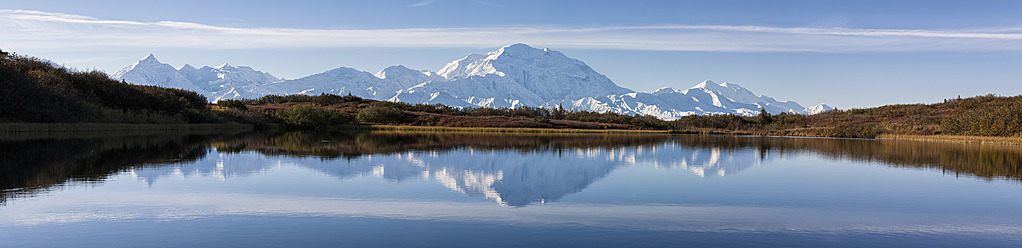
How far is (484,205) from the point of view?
517 inches

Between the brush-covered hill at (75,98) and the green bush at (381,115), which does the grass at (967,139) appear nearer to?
the green bush at (381,115)

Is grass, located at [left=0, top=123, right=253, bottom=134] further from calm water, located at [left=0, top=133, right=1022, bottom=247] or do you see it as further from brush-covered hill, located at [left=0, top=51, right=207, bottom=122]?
calm water, located at [left=0, top=133, right=1022, bottom=247]

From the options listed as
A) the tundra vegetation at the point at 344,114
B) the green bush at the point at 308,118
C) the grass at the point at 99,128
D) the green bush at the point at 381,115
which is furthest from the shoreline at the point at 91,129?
the green bush at the point at 381,115

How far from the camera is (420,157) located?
27.5 m

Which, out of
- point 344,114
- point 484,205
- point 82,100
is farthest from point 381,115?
point 484,205

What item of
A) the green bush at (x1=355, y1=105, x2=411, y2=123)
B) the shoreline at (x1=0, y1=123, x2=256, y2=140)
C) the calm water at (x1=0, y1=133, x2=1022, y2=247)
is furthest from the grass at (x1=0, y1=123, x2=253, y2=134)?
the calm water at (x1=0, y1=133, x2=1022, y2=247)

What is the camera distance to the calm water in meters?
9.76

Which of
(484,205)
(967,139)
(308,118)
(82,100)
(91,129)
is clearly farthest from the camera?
(308,118)

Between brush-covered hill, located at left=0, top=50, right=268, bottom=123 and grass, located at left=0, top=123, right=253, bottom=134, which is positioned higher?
brush-covered hill, located at left=0, top=50, right=268, bottom=123

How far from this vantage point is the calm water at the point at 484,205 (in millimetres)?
9758

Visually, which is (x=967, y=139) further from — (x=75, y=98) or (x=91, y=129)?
(x=75, y=98)

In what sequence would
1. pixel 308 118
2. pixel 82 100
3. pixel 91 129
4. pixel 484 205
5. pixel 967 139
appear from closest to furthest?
pixel 484 205 < pixel 91 129 < pixel 82 100 < pixel 967 139 < pixel 308 118

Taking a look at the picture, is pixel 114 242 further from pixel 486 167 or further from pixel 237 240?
pixel 486 167

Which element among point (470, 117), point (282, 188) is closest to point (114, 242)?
point (282, 188)
